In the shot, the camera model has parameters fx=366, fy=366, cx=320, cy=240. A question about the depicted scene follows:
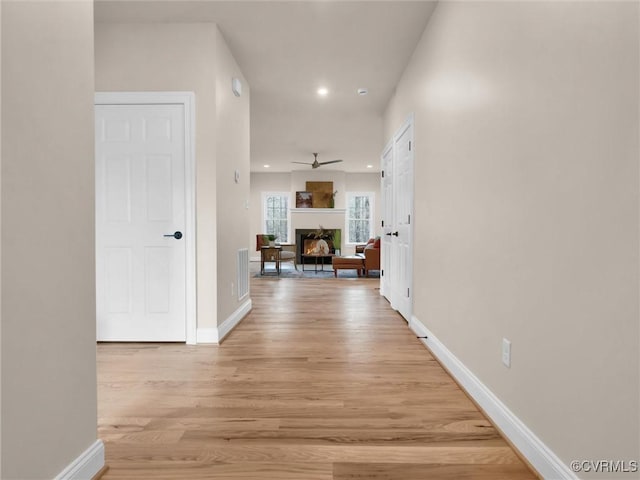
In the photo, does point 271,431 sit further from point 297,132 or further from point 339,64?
point 297,132

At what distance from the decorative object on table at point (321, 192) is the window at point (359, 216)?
978 mm

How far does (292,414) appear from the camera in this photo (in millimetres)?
1876

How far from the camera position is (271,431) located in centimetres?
172

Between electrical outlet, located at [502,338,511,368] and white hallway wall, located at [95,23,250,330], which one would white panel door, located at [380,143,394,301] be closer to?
white hallway wall, located at [95,23,250,330]

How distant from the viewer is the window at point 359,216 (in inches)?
452

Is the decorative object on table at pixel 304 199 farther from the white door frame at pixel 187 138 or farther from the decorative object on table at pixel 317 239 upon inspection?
the white door frame at pixel 187 138

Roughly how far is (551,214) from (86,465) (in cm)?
196

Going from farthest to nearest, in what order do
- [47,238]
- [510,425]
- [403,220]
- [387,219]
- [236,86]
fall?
[387,219] < [403,220] < [236,86] < [510,425] < [47,238]

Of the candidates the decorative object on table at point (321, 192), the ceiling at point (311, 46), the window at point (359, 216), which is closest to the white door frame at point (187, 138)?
the ceiling at point (311, 46)

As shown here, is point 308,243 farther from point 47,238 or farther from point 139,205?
point 47,238

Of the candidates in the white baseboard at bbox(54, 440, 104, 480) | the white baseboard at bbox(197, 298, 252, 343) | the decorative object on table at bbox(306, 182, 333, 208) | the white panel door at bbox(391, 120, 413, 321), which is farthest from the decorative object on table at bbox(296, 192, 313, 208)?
the white baseboard at bbox(54, 440, 104, 480)

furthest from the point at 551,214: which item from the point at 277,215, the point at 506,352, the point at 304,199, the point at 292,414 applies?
the point at 277,215

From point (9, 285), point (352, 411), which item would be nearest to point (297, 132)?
point (352, 411)

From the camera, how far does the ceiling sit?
2.85m
